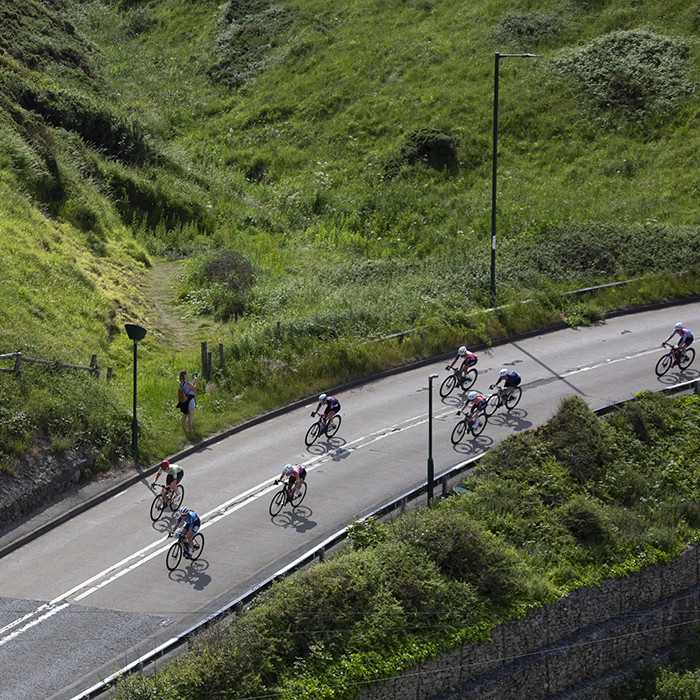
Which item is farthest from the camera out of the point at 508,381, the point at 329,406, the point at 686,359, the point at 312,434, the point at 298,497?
the point at 686,359

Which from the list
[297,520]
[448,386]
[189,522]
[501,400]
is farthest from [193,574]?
[448,386]

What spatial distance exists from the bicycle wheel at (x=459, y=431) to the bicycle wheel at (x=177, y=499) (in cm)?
711

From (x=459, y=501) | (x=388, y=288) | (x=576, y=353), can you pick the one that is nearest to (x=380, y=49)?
(x=388, y=288)

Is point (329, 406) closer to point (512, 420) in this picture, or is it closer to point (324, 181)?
point (512, 420)

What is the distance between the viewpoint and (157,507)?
18.0 m

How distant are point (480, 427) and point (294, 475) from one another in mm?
6121

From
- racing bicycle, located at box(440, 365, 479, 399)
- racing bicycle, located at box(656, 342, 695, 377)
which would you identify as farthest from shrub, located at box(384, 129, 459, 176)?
racing bicycle, located at box(440, 365, 479, 399)

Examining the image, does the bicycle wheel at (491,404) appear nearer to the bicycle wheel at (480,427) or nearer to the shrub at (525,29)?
the bicycle wheel at (480,427)

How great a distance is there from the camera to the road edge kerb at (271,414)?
17781 mm

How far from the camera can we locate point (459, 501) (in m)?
18.1

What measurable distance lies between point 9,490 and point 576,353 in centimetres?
1712

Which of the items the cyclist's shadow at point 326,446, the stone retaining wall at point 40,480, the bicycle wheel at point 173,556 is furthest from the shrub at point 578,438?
the stone retaining wall at point 40,480

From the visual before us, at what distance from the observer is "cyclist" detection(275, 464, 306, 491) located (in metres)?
17.5

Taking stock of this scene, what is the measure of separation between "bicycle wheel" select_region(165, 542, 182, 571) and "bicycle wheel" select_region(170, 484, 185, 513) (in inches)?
68.6
